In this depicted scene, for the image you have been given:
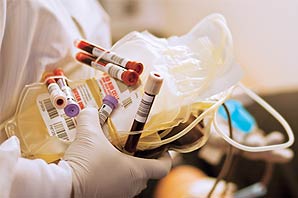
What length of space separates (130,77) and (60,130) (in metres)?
0.12

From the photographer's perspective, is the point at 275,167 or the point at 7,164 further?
the point at 275,167

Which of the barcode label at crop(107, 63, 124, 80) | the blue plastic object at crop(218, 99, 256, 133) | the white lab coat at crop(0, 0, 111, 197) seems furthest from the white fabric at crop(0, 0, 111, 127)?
the blue plastic object at crop(218, 99, 256, 133)

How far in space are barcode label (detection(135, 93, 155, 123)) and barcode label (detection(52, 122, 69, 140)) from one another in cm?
11

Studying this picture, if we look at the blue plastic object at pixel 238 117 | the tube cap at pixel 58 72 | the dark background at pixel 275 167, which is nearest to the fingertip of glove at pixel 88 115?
the tube cap at pixel 58 72

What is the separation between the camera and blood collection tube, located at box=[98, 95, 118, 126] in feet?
2.02

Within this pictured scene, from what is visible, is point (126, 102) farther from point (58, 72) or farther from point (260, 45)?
point (260, 45)

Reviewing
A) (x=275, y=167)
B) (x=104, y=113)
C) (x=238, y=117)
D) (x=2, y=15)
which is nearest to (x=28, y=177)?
(x=104, y=113)

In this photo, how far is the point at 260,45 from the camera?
1.51 metres

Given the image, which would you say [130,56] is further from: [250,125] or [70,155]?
[250,125]

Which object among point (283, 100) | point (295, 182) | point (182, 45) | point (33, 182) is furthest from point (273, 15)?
point (33, 182)

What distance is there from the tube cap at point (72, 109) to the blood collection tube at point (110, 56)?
84mm

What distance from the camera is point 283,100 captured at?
1.21 meters

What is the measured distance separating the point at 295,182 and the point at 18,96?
71 cm

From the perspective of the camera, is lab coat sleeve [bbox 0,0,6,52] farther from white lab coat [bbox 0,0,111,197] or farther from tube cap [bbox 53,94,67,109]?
tube cap [bbox 53,94,67,109]
